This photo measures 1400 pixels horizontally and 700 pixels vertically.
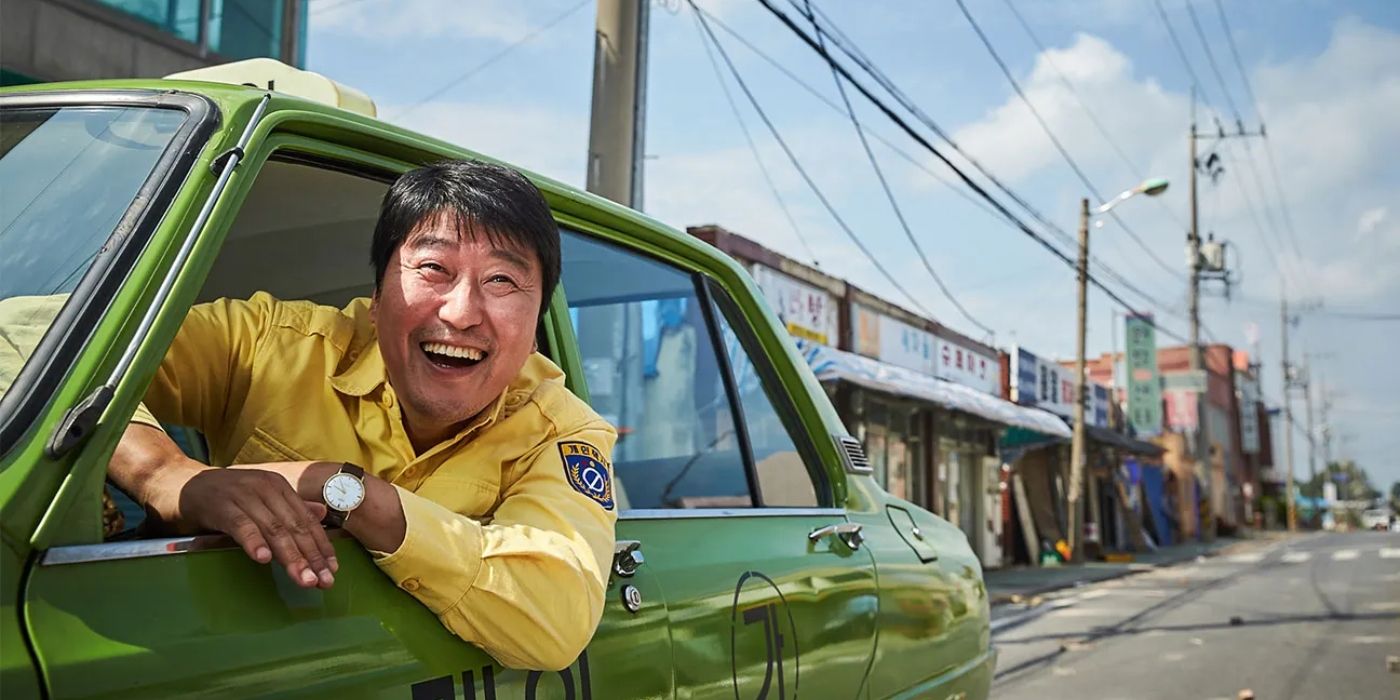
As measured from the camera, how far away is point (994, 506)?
2328cm

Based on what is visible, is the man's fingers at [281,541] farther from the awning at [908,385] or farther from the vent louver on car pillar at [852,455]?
the awning at [908,385]

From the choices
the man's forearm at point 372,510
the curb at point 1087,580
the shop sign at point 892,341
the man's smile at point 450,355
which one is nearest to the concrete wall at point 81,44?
the man's smile at point 450,355

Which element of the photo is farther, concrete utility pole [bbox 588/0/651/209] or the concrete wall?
concrete utility pole [bbox 588/0/651/209]

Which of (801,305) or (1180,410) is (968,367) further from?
(1180,410)

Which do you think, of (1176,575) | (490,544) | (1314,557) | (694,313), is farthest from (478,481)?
(1314,557)

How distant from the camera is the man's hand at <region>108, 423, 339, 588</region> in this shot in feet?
4.35

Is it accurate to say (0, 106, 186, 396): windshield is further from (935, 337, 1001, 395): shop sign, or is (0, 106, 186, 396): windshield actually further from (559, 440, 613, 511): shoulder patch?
(935, 337, 1001, 395): shop sign

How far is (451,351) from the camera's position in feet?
5.49

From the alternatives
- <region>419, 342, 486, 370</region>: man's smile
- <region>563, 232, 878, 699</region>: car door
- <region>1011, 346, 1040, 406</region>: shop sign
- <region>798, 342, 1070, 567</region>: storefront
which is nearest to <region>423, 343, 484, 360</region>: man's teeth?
<region>419, 342, 486, 370</region>: man's smile

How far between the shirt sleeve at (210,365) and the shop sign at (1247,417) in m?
66.8

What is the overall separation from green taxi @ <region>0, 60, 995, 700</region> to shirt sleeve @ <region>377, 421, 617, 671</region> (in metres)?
0.06

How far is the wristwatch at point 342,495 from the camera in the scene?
1401 millimetres

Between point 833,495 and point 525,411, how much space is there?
1296mm

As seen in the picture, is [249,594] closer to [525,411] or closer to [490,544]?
[490,544]
